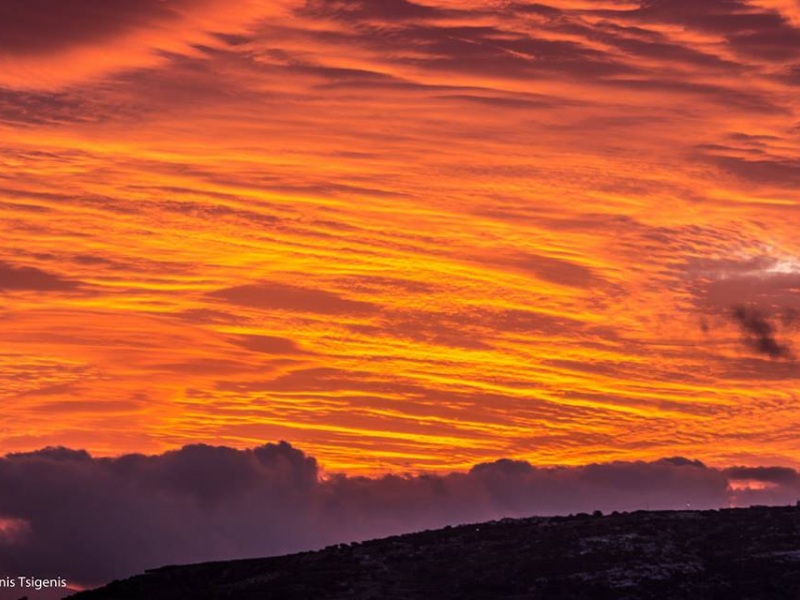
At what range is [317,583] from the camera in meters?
130

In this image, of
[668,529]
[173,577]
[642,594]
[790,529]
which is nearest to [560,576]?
[642,594]

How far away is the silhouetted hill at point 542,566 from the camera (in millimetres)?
124875

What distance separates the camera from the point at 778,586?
123750mm

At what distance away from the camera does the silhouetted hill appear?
410 ft

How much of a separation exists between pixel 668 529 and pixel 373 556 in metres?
27.8

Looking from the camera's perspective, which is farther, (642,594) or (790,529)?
(790,529)

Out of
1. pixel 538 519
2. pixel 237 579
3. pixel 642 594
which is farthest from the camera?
pixel 538 519

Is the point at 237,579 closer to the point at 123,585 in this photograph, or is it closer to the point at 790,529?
the point at 123,585

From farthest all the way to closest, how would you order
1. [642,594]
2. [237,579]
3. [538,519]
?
[538,519], [237,579], [642,594]

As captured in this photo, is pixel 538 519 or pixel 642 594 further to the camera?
pixel 538 519

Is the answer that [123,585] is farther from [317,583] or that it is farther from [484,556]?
[484,556]

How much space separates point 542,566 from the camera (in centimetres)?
13025

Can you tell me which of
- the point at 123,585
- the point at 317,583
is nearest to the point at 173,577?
the point at 123,585

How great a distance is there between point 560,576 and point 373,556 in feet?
68.2
